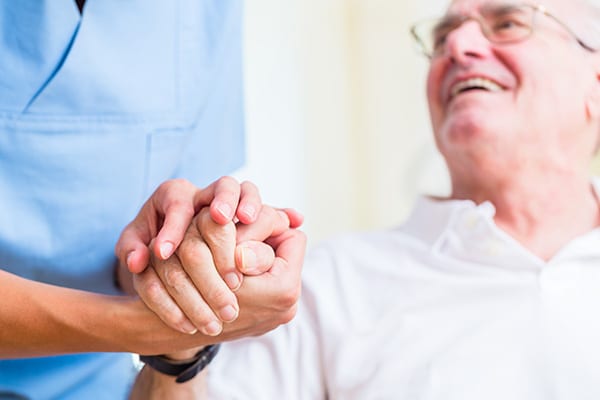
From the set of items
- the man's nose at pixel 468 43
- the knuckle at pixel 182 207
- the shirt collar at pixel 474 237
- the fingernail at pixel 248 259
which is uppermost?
the man's nose at pixel 468 43

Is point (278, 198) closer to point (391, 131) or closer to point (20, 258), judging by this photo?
point (391, 131)

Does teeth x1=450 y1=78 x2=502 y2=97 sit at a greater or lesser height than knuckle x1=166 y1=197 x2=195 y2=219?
greater

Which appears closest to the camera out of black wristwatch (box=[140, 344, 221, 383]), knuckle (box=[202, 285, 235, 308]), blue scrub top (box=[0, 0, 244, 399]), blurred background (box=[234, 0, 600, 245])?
knuckle (box=[202, 285, 235, 308])

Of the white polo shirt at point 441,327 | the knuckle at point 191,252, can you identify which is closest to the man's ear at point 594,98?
the white polo shirt at point 441,327

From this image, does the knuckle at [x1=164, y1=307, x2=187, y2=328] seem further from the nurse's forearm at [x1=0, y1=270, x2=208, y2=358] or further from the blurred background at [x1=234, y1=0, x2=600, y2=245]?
the blurred background at [x1=234, y1=0, x2=600, y2=245]

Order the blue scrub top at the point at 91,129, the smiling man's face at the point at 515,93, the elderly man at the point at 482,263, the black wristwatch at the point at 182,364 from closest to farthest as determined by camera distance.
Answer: the blue scrub top at the point at 91,129, the black wristwatch at the point at 182,364, the elderly man at the point at 482,263, the smiling man's face at the point at 515,93

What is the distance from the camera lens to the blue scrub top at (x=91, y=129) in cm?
87

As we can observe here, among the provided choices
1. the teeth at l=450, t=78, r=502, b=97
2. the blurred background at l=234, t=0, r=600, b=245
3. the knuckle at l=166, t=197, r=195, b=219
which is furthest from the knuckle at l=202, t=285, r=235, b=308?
the blurred background at l=234, t=0, r=600, b=245

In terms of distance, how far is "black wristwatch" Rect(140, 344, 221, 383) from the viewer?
3.19 feet

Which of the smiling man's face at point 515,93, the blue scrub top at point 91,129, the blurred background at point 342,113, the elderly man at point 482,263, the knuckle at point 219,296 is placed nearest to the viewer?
the knuckle at point 219,296

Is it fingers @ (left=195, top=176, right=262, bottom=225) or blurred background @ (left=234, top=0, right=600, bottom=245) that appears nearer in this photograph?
fingers @ (left=195, top=176, right=262, bottom=225)

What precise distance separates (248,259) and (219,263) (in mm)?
31

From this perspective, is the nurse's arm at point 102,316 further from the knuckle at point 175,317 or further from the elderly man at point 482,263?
the elderly man at point 482,263

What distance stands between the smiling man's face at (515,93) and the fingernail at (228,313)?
25.8 inches
